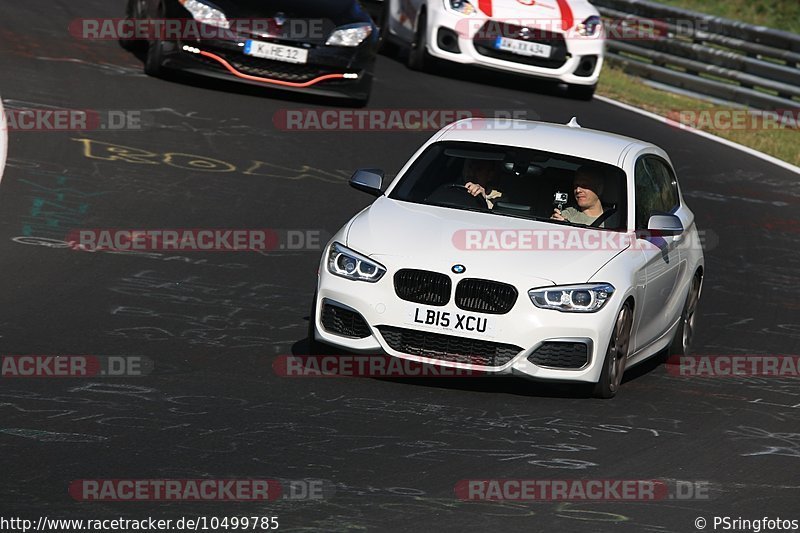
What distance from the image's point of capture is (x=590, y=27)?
21906mm

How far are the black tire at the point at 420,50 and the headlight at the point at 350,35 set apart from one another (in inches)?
122

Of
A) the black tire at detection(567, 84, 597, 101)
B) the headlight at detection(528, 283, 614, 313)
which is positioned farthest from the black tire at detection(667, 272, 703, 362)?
the black tire at detection(567, 84, 597, 101)

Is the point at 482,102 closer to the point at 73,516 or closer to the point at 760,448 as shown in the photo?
the point at 760,448

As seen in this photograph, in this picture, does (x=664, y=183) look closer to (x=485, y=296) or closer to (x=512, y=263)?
(x=512, y=263)

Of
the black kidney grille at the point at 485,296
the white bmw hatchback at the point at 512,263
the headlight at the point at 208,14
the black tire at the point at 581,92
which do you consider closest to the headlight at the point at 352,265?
the white bmw hatchback at the point at 512,263

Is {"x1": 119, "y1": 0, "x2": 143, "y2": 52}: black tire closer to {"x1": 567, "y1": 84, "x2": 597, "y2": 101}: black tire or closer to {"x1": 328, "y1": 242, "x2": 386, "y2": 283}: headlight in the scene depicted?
{"x1": 567, "y1": 84, "x2": 597, "y2": 101}: black tire

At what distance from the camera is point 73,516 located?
644 cm

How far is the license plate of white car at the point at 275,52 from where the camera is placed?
17.7m

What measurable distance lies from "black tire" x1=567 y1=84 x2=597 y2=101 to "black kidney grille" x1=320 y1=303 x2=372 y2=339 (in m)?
12.9

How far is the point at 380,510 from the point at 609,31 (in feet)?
67.5

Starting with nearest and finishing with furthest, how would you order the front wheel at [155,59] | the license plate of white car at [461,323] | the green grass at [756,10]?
the license plate of white car at [461,323] < the front wheel at [155,59] < the green grass at [756,10]

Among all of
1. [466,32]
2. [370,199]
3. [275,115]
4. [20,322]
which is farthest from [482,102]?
[20,322]

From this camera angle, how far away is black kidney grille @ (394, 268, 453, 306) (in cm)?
919

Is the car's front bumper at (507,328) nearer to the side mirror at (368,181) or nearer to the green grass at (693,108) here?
the side mirror at (368,181)
